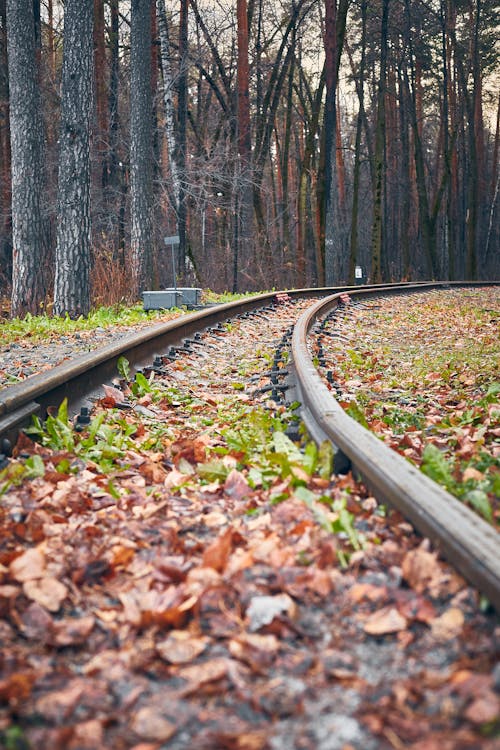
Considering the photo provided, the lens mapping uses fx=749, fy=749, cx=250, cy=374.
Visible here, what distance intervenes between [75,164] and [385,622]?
11.0 metres

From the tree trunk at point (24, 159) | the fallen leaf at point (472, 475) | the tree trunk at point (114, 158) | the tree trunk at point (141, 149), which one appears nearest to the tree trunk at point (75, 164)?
the tree trunk at point (24, 159)

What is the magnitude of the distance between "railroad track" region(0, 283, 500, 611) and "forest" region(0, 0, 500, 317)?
5.30 m

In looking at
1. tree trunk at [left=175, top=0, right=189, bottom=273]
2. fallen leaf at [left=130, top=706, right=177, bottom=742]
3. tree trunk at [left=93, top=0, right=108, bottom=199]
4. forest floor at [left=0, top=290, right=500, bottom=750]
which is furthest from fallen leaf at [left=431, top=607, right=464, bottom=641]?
tree trunk at [left=93, top=0, right=108, bottom=199]

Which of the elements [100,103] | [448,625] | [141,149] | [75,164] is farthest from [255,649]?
[100,103]

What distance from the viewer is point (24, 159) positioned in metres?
12.7

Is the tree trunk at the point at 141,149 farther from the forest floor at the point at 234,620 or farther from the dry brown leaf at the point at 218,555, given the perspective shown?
the dry brown leaf at the point at 218,555

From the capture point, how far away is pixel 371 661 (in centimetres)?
182

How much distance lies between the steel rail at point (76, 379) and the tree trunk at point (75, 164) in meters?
3.56

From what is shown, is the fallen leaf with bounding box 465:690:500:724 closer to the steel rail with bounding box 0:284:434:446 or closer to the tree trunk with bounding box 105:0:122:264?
the steel rail with bounding box 0:284:434:446

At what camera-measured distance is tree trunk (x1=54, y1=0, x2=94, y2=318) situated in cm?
1159

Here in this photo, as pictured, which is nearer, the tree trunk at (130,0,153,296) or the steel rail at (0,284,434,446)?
the steel rail at (0,284,434,446)

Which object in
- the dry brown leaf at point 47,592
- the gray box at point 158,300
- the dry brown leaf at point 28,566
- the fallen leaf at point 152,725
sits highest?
the gray box at point 158,300

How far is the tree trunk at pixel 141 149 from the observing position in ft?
51.3

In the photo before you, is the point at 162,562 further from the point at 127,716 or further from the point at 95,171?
the point at 95,171
